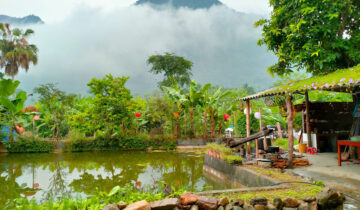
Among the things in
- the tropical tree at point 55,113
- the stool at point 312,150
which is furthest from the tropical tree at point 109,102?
the stool at point 312,150

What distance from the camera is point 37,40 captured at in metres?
140

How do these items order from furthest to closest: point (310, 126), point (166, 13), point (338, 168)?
point (166, 13) < point (310, 126) < point (338, 168)

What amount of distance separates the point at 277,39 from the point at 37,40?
163m

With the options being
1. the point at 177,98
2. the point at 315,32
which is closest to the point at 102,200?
the point at 315,32

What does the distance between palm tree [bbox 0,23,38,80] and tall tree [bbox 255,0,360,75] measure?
22.9m

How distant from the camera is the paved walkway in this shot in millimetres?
4234

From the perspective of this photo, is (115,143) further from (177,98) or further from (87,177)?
(87,177)

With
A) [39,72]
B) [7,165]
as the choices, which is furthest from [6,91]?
[39,72]

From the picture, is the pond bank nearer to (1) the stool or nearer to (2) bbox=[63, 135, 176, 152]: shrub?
(2) bbox=[63, 135, 176, 152]: shrub

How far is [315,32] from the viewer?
6.81 meters

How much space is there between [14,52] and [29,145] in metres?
13.2

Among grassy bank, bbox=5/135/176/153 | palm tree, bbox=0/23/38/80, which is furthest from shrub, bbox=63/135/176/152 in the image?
palm tree, bbox=0/23/38/80

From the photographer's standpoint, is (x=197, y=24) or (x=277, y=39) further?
(x=197, y=24)

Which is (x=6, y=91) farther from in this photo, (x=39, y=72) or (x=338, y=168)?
(x=39, y=72)
